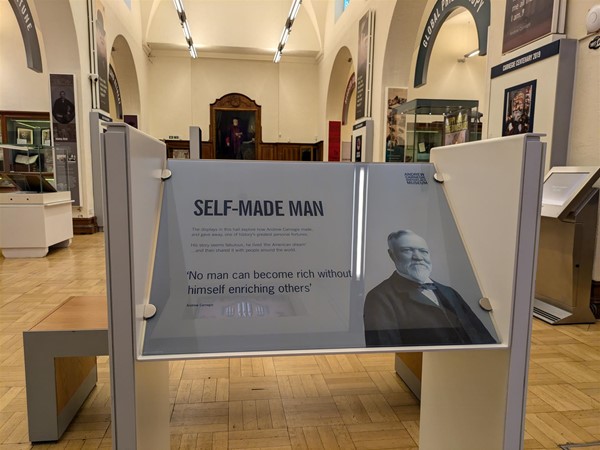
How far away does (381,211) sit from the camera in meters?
1.40

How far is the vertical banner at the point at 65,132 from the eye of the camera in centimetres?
742

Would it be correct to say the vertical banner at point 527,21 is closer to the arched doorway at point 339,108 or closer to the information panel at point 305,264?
the information panel at point 305,264

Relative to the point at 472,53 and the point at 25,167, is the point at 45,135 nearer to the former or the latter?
the point at 25,167

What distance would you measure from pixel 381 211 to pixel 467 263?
12.5 inches

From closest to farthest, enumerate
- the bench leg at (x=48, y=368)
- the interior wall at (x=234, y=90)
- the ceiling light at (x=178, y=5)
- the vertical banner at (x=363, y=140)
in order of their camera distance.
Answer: the bench leg at (x=48, y=368), the vertical banner at (x=363, y=140), the ceiling light at (x=178, y=5), the interior wall at (x=234, y=90)

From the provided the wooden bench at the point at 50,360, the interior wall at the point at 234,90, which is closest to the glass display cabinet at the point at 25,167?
the wooden bench at the point at 50,360

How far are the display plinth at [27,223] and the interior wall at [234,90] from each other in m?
8.83

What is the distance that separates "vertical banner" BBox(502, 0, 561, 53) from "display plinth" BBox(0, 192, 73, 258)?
592 centimetres

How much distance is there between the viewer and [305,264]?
1297mm

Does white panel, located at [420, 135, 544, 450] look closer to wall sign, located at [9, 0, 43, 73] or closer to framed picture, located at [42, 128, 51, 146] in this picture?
wall sign, located at [9, 0, 43, 73]

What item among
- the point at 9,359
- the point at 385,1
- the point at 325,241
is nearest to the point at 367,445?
the point at 325,241

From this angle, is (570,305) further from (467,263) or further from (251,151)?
(251,151)

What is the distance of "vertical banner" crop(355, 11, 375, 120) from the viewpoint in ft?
28.5

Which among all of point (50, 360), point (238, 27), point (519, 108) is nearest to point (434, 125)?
point (519, 108)
